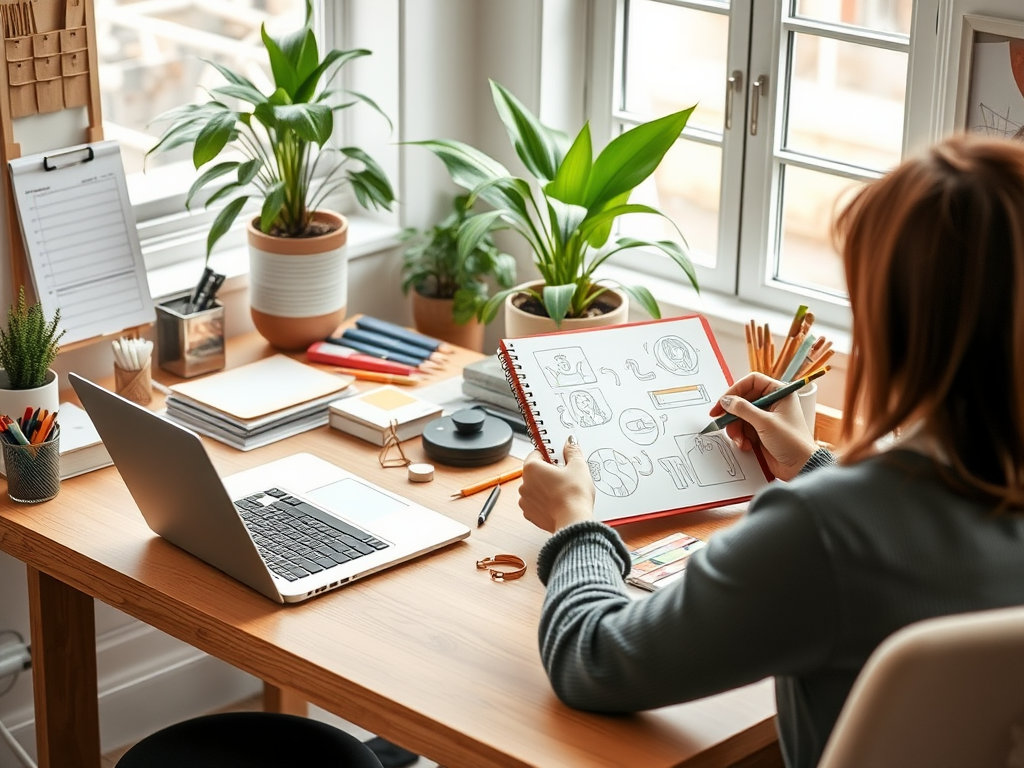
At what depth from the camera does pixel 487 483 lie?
203cm

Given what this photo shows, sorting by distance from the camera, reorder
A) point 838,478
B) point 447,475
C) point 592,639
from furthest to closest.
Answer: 1. point 447,475
2. point 592,639
3. point 838,478

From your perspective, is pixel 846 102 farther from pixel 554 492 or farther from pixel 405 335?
pixel 554 492

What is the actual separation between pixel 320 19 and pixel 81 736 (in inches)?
56.9

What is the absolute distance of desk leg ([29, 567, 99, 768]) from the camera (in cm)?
201

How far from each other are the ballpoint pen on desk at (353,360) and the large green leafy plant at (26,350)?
20.3 inches

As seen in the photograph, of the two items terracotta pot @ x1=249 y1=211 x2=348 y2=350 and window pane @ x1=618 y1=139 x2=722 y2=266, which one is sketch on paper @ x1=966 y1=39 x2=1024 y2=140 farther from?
terracotta pot @ x1=249 y1=211 x2=348 y2=350

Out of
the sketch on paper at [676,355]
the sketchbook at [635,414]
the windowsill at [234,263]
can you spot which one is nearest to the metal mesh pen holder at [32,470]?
the windowsill at [234,263]

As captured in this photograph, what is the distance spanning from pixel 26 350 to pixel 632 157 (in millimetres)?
976

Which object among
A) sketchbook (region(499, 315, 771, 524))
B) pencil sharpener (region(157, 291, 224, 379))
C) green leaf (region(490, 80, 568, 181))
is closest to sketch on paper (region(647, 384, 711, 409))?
sketchbook (region(499, 315, 771, 524))

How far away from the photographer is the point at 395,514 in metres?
1.91

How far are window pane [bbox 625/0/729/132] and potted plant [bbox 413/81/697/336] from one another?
42 cm

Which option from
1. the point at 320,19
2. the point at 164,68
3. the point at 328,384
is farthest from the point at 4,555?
the point at 320,19

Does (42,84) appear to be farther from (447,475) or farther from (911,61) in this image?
(911,61)

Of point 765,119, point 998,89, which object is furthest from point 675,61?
point 998,89
